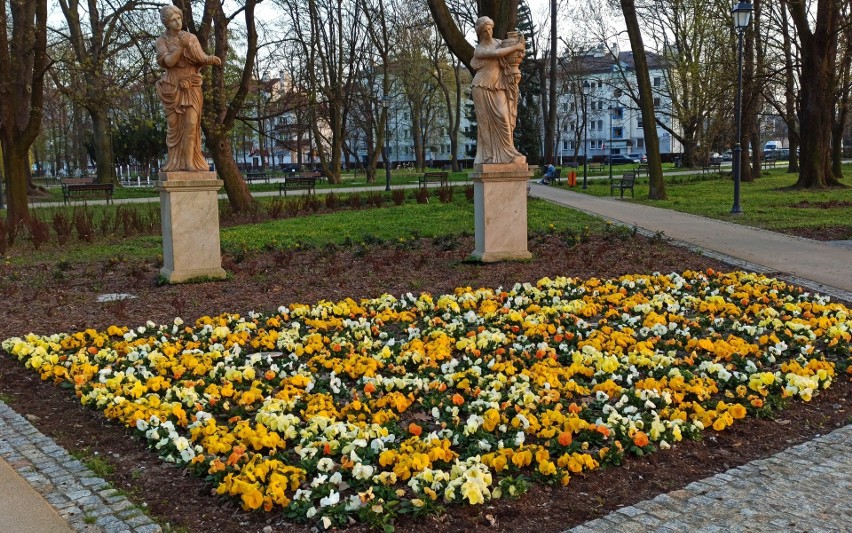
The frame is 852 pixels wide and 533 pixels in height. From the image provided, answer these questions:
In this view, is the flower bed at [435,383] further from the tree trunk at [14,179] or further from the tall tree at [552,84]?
the tall tree at [552,84]

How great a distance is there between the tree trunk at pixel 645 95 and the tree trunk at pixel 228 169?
11.2m

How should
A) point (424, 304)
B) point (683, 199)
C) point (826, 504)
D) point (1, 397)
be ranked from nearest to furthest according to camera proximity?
point (826, 504) → point (1, 397) → point (424, 304) → point (683, 199)

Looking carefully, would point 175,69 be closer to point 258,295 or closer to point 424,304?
point 258,295

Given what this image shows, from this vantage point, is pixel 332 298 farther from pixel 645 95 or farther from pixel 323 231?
pixel 645 95

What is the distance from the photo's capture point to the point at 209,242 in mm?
11148

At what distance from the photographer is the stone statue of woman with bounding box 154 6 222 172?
10.6 metres

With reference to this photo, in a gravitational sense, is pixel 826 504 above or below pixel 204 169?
below

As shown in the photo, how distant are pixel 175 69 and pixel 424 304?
4.77 m

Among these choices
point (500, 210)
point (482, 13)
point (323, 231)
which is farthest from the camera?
point (482, 13)

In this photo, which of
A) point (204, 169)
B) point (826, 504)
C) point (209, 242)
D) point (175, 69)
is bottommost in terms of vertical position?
point (826, 504)

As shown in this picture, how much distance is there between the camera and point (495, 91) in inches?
459

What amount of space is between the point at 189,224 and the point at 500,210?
4.31 meters

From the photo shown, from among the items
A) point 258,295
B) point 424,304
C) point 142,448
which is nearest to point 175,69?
A: point 258,295

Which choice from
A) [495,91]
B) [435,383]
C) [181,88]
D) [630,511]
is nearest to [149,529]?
[630,511]
